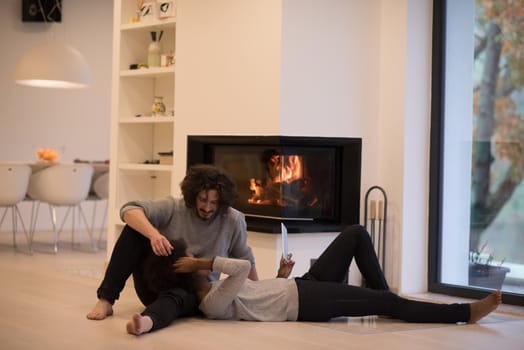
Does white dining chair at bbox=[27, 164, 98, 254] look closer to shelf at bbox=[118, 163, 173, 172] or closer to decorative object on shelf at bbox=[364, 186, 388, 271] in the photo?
shelf at bbox=[118, 163, 173, 172]

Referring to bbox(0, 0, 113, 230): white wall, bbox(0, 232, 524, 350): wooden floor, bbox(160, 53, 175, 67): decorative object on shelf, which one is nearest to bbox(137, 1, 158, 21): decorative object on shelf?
bbox(160, 53, 175, 67): decorative object on shelf

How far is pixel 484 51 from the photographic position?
5.44m

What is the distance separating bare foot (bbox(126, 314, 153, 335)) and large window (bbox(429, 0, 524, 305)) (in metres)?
2.35

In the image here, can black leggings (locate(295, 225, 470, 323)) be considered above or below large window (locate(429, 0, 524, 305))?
below

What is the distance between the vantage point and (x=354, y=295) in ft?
13.6

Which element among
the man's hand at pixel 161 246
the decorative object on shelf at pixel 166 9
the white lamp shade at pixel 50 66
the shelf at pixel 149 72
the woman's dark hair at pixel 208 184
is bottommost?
the man's hand at pixel 161 246

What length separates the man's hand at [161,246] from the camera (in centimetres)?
392

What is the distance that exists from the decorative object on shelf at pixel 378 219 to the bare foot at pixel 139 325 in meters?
2.13

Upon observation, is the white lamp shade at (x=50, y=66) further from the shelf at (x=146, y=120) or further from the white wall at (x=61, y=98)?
the shelf at (x=146, y=120)

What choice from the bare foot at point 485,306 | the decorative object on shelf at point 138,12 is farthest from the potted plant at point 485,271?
the decorative object on shelf at point 138,12

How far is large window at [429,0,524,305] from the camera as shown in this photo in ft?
17.2

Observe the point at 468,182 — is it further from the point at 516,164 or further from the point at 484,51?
the point at 484,51

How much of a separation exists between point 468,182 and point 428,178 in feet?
0.85

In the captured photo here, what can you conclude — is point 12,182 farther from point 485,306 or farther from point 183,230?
point 485,306
